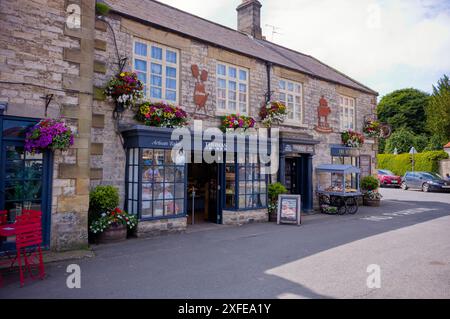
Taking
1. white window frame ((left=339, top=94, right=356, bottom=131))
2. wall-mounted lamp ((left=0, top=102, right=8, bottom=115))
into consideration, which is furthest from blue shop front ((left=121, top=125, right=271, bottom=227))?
white window frame ((left=339, top=94, right=356, bottom=131))

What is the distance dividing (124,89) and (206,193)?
5.12 metres

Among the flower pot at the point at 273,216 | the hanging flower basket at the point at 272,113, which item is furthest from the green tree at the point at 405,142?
the flower pot at the point at 273,216

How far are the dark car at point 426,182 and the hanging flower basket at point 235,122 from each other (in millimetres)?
18517

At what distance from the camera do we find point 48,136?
249 inches

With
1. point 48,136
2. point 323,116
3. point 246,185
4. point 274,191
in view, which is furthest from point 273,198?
point 48,136

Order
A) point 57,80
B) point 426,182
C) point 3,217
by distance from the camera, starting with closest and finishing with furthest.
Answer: point 3,217 < point 57,80 < point 426,182

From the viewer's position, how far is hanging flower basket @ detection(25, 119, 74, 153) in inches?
248

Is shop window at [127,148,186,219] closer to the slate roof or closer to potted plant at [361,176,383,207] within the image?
the slate roof

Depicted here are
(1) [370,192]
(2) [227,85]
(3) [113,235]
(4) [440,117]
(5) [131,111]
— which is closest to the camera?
→ (3) [113,235]

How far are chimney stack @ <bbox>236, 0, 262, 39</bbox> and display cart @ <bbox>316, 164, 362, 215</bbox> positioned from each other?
7410mm

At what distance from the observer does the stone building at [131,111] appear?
656 cm

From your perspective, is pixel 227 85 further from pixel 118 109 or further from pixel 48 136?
pixel 48 136

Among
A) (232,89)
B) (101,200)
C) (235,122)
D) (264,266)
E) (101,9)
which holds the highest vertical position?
(101,9)
